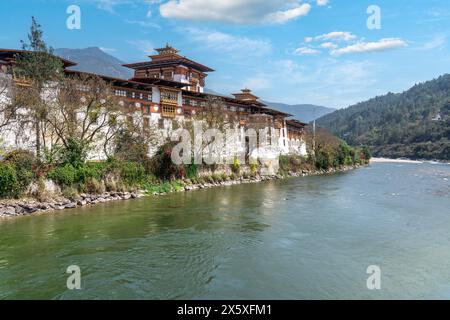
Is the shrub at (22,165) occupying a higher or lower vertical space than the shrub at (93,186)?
higher

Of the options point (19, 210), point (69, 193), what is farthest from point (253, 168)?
point (19, 210)

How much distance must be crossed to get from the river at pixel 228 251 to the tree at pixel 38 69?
8470 mm

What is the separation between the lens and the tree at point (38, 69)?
25.5 m

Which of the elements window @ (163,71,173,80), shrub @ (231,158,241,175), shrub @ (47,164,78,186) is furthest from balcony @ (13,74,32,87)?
window @ (163,71,173,80)

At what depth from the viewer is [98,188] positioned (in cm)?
2589

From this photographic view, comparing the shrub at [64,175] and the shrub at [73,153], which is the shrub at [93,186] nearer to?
the shrub at [64,175]

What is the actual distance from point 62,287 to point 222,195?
19.6 metres

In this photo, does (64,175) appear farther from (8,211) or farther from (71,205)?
(8,211)

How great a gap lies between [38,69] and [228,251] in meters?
21.3

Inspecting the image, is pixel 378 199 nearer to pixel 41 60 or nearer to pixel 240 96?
pixel 41 60

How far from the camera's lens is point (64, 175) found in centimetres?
2398

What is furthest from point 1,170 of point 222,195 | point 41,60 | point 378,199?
point 378,199

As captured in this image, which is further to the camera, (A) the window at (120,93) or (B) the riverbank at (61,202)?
(A) the window at (120,93)

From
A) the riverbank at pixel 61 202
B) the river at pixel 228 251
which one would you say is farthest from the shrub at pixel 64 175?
the river at pixel 228 251
